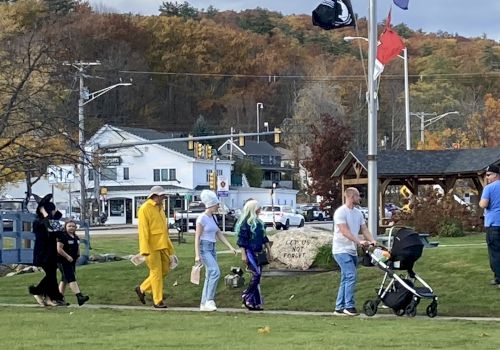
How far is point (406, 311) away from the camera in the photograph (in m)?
15.3

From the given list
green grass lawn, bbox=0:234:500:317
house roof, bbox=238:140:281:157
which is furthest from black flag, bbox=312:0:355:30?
house roof, bbox=238:140:281:157

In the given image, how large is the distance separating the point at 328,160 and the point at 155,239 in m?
39.0

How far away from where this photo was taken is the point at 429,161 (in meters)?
43.0

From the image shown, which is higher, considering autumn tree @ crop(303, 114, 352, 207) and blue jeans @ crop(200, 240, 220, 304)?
autumn tree @ crop(303, 114, 352, 207)

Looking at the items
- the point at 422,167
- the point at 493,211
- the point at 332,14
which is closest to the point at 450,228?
the point at 422,167

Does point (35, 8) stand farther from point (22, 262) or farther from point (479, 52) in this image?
point (22, 262)

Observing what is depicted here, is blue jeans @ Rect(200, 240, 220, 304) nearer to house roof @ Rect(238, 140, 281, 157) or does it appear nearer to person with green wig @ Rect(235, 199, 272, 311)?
person with green wig @ Rect(235, 199, 272, 311)

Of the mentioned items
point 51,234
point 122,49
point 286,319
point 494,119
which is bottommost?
point 286,319

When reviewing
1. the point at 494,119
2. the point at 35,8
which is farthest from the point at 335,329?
the point at 35,8

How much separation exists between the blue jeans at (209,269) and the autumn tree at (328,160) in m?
36.9

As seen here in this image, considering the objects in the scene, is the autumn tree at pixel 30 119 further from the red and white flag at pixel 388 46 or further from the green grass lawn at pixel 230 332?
the green grass lawn at pixel 230 332

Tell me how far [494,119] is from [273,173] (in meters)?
42.8

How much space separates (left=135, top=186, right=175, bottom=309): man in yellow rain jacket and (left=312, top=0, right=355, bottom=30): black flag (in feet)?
19.4

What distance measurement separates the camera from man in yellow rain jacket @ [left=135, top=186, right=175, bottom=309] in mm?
16969
